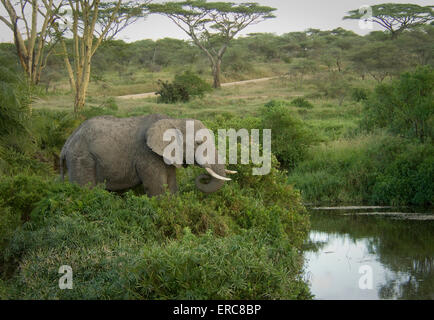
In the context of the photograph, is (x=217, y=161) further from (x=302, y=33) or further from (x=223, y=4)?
(x=302, y=33)

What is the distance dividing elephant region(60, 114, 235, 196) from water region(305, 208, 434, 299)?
2080 mm

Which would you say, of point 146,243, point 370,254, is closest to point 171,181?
point 146,243

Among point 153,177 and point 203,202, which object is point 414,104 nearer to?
point 203,202

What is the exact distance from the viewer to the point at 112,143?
27.1 ft

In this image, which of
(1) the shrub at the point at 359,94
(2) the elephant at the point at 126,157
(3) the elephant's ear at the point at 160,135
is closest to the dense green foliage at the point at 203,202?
(2) the elephant at the point at 126,157

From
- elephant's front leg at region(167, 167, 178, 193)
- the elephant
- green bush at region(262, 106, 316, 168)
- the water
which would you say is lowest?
the water

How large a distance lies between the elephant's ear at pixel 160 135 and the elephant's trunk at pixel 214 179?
1.40 ft

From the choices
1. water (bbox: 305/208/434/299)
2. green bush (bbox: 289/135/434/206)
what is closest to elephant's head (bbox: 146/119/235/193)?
water (bbox: 305/208/434/299)

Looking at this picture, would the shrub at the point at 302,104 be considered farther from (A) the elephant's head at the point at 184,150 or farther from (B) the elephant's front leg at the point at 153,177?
(B) the elephant's front leg at the point at 153,177

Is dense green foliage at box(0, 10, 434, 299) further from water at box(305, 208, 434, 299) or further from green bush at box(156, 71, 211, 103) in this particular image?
green bush at box(156, 71, 211, 103)

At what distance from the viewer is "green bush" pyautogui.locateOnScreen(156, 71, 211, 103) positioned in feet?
91.9

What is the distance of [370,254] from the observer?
977 cm

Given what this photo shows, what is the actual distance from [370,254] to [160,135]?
13.1ft
